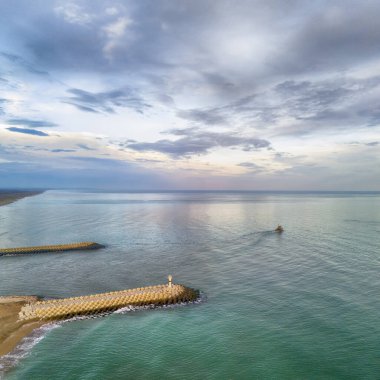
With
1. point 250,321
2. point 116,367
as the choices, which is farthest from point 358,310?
point 116,367

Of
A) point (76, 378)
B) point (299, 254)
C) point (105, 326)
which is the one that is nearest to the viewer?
point (76, 378)

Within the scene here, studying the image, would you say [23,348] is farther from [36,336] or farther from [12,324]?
[12,324]

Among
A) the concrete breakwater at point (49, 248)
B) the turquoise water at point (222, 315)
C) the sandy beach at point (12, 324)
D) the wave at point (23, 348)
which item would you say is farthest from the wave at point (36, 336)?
the concrete breakwater at point (49, 248)

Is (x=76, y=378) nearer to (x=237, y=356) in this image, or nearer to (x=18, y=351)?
(x=18, y=351)

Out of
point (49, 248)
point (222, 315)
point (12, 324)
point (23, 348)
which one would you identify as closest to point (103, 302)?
point (12, 324)

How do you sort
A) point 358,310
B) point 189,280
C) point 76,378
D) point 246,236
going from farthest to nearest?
point 246,236 < point 189,280 < point 358,310 < point 76,378

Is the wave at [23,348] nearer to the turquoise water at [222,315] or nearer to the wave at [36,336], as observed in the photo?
the wave at [36,336]

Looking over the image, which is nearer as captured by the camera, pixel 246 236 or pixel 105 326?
pixel 105 326
